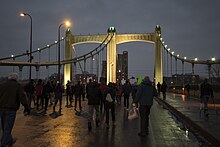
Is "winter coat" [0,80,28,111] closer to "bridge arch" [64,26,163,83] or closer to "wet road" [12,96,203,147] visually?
"wet road" [12,96,203,147]

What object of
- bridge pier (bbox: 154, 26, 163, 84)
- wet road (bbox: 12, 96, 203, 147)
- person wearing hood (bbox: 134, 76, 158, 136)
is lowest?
wet road (bbox: 12, 96, 203, 147)

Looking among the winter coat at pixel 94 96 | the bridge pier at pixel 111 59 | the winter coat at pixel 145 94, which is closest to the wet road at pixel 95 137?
the winter coat at pixel 94 96

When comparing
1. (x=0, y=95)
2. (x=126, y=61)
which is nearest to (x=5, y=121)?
(x=0, y=95)

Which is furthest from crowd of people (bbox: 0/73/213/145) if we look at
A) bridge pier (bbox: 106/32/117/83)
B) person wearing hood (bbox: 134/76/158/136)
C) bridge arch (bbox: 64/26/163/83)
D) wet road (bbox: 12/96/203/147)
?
bridge arch (bbox: 64/26/163/83)

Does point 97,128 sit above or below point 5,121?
below

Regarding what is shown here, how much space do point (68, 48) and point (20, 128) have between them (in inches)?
2292

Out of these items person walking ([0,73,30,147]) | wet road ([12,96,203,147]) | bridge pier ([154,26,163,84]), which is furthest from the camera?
bridge pier ([154,26,163,84])

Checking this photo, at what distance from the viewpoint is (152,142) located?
8.47 metres

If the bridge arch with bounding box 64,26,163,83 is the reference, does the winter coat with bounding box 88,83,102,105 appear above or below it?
below

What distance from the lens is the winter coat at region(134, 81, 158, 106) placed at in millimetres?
9908

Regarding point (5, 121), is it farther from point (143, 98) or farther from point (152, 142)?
point (143, 98)

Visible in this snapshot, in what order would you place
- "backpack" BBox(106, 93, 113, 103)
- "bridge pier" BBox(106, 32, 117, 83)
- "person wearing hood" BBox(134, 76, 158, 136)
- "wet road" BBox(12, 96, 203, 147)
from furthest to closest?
"bridge pier" BBox(106, 32, 117, 83) < "backpack" BBox(106, 93, 113, 103) < "person wearing hood" BBox(134, 76, 158, 136) < "wet road" BBox(12, 96, 203, 147)

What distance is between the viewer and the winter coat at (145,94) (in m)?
9.91

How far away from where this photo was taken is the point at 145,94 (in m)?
10.0
